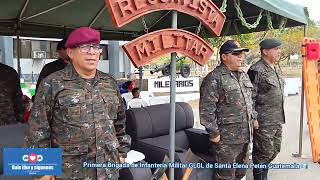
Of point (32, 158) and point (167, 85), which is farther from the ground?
point (167, 85)

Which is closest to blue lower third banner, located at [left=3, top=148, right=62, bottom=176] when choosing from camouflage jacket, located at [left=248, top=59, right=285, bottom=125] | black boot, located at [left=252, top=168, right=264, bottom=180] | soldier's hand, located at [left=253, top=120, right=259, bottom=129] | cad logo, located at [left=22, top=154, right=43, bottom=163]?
cad logo, located at [left=22, top=154, right=43, bottom=163]

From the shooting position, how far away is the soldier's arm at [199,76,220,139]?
3156mm

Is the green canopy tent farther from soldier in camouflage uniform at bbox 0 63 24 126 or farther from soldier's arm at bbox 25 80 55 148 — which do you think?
soldier's arm at bbox 25 80 55 148

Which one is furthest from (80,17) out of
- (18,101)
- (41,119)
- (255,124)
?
(41,119)

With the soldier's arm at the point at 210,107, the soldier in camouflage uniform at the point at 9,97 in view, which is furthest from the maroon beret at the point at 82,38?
the soldier in camouflage uniform at the point at 9,97

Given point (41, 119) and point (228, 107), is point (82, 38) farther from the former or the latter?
point (228, 107)

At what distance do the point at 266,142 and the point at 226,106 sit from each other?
3.13 ft

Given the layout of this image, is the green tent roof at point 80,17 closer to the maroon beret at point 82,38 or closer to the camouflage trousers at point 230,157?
the camouflage trousers at point 230,157

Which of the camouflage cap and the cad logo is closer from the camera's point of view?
the cad logo

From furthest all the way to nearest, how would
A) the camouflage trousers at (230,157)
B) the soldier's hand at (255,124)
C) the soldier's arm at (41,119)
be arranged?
the soldier's hand at (255,124) → the camouflage trousers at (230,157) → the soldier's arm at (41,119)

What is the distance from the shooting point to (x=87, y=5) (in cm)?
514

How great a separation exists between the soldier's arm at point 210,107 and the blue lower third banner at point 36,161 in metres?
1.57

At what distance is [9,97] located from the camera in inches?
151

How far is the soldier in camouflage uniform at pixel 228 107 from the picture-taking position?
3.22m
